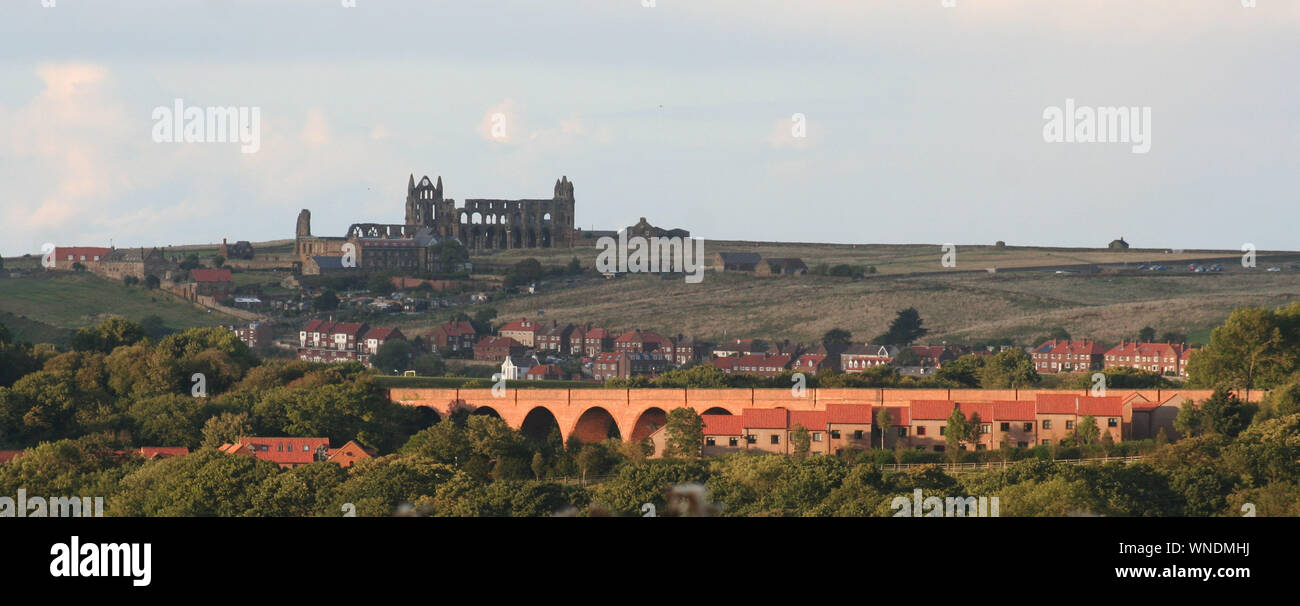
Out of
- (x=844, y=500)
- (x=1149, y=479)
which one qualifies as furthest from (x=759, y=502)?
(x=1149, y=479)

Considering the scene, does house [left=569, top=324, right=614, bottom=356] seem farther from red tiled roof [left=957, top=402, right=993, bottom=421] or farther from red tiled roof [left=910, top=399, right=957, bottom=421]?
red tiled roof [left=957, top=402, right=993, bottom=421]

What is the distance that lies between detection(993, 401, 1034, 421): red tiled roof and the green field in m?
77.5

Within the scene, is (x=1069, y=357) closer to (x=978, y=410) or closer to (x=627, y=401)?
(x=627, y=401)

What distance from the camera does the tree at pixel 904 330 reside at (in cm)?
13038

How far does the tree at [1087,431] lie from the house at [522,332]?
6531 cm

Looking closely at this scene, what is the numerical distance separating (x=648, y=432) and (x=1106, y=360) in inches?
1539

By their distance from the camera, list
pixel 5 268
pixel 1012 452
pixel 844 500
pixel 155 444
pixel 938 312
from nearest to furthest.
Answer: pixel 844 500
pixel 1012 452
pixel 155 444
pixel 938 312
pixel 5 268

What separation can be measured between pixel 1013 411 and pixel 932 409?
9.80ft

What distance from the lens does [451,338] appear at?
432 ft

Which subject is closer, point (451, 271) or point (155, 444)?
point (155, 444)

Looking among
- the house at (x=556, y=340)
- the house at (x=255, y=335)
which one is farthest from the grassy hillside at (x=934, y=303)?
the house at (x=255, y=335)

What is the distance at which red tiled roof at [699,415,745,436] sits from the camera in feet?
245
